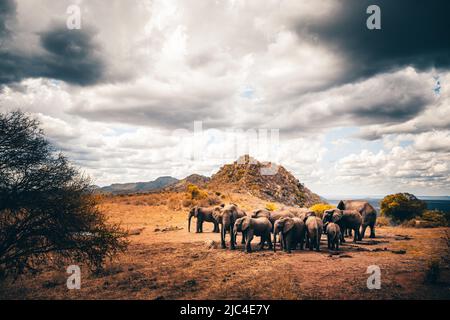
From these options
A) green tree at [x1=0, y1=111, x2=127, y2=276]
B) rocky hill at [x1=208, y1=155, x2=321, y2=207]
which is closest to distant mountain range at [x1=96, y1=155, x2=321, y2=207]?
rocky hill at [x1=208, y1=155, x2=321, y2=207]

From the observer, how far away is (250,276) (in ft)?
35.7

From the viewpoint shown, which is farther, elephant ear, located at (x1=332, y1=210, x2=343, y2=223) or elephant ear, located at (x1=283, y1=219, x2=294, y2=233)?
elephant ear, located at (x1=332, y1=210, x2=343, y2=223)

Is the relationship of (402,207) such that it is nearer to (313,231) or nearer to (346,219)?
(346,219)

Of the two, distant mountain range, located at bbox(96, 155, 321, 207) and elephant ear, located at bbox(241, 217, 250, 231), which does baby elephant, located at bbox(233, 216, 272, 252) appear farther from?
distant mountain range, located at bbox(96, 155, 321, 207)

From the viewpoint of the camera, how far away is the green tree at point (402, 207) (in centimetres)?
2852

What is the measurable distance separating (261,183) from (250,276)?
51545 mm

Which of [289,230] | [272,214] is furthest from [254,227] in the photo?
[272,214]

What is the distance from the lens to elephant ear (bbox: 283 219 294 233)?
1530 cm

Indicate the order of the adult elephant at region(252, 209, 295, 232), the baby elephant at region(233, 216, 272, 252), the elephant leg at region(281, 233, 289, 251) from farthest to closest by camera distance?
the adult elephant at region(252, 209, 295, 232) < the baby elephant at region(233, 216, 272, 252) < the elephant leg at region(281, 233, 289, 251)

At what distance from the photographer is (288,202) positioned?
187ft

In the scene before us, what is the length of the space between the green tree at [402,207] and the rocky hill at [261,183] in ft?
83.7

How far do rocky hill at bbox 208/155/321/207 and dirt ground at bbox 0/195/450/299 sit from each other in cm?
3962
